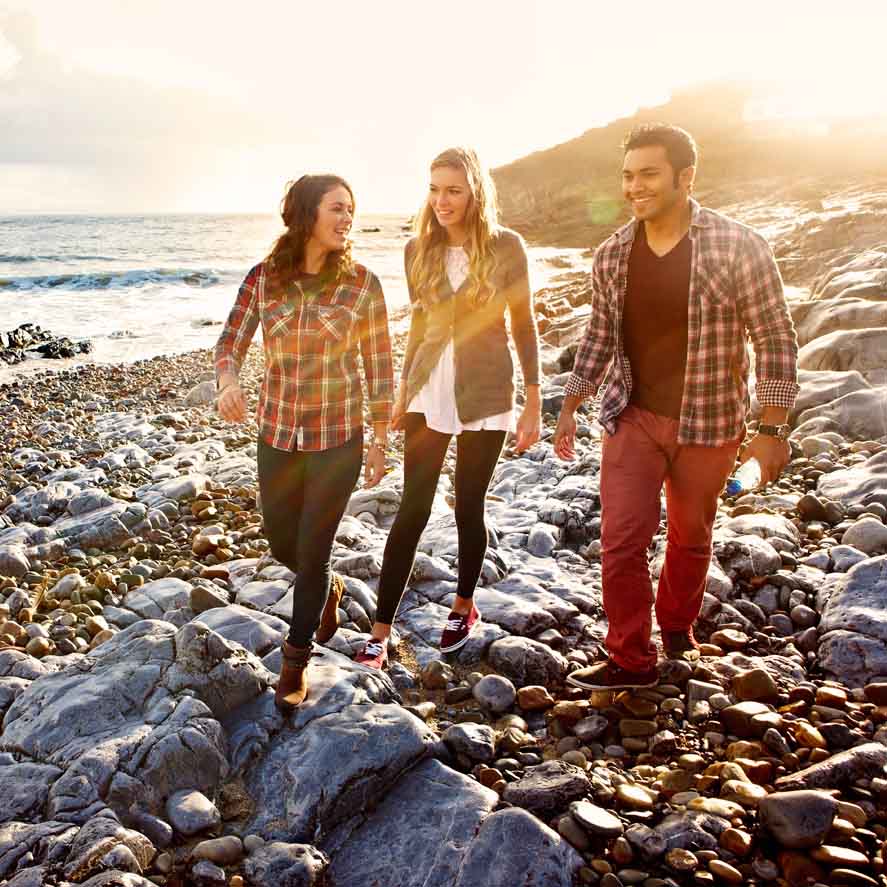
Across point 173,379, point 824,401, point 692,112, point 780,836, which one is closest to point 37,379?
point 173,379

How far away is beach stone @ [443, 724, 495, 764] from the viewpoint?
3127mm

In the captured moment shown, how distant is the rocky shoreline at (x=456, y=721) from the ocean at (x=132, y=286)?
17.2ft

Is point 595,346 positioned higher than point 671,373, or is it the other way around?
point 595,346

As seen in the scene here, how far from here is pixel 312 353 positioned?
3.38 meters

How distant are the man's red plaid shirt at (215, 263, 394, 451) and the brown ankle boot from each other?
893mm

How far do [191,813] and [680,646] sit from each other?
2.49 metres

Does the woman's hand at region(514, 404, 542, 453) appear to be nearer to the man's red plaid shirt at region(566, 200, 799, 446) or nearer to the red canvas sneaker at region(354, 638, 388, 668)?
the man's red plaid shirt at region(566, 200, 799, 446)

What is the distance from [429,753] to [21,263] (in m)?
50.3

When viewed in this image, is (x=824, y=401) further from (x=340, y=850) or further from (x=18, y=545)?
(x=18, y=545)

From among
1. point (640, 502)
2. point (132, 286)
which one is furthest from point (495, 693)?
point (132, 286)

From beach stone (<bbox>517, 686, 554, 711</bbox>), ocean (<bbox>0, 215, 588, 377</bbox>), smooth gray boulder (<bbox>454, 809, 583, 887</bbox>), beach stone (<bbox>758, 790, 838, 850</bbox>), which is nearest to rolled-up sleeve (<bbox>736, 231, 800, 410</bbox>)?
beach stone (<bbox>758, 790, 838, 850</bbox>)

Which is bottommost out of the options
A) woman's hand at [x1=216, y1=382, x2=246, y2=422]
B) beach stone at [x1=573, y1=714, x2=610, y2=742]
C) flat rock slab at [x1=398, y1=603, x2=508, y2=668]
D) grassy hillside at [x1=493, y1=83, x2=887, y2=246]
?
beach stone at [x1=573, y1=714, x2=610, y2=742]

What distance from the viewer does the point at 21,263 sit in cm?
4472

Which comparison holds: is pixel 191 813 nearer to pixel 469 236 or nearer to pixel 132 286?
pixel 469 236
